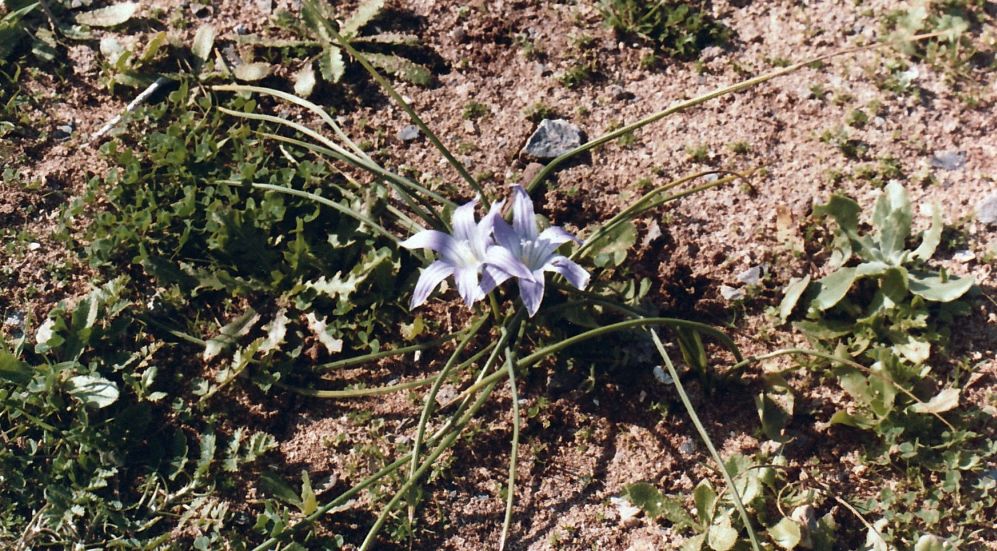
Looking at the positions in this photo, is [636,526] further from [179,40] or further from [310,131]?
[179,40]

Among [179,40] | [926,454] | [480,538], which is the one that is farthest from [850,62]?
[179,40]

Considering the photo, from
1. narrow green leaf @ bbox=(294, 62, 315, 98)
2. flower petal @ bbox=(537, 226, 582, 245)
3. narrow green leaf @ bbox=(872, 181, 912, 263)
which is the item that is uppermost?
narrow green leaf @ bbox=(294, 62, 315, 98)

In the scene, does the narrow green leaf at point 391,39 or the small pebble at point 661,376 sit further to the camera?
the narrow green leaf at point 391,39

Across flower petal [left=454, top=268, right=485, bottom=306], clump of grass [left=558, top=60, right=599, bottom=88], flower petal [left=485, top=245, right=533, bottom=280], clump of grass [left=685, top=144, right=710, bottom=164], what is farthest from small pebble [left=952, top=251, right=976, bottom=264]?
flower petal [left=454, top=268, right=485, bottom=306]

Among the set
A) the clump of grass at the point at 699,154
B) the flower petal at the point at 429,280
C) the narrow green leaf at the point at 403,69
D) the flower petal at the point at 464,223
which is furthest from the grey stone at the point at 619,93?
the flower petal at the point at 429,280

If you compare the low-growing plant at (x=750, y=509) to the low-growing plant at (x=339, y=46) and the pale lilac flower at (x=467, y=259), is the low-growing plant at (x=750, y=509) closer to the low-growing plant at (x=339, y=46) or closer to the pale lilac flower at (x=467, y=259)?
the pale lilac flower at (x=467, y=259)

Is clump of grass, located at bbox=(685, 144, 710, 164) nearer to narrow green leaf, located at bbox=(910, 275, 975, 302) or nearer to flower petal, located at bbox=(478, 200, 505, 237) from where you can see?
narrow green leaf, located at bbox=(910, 275, 975, 302)
